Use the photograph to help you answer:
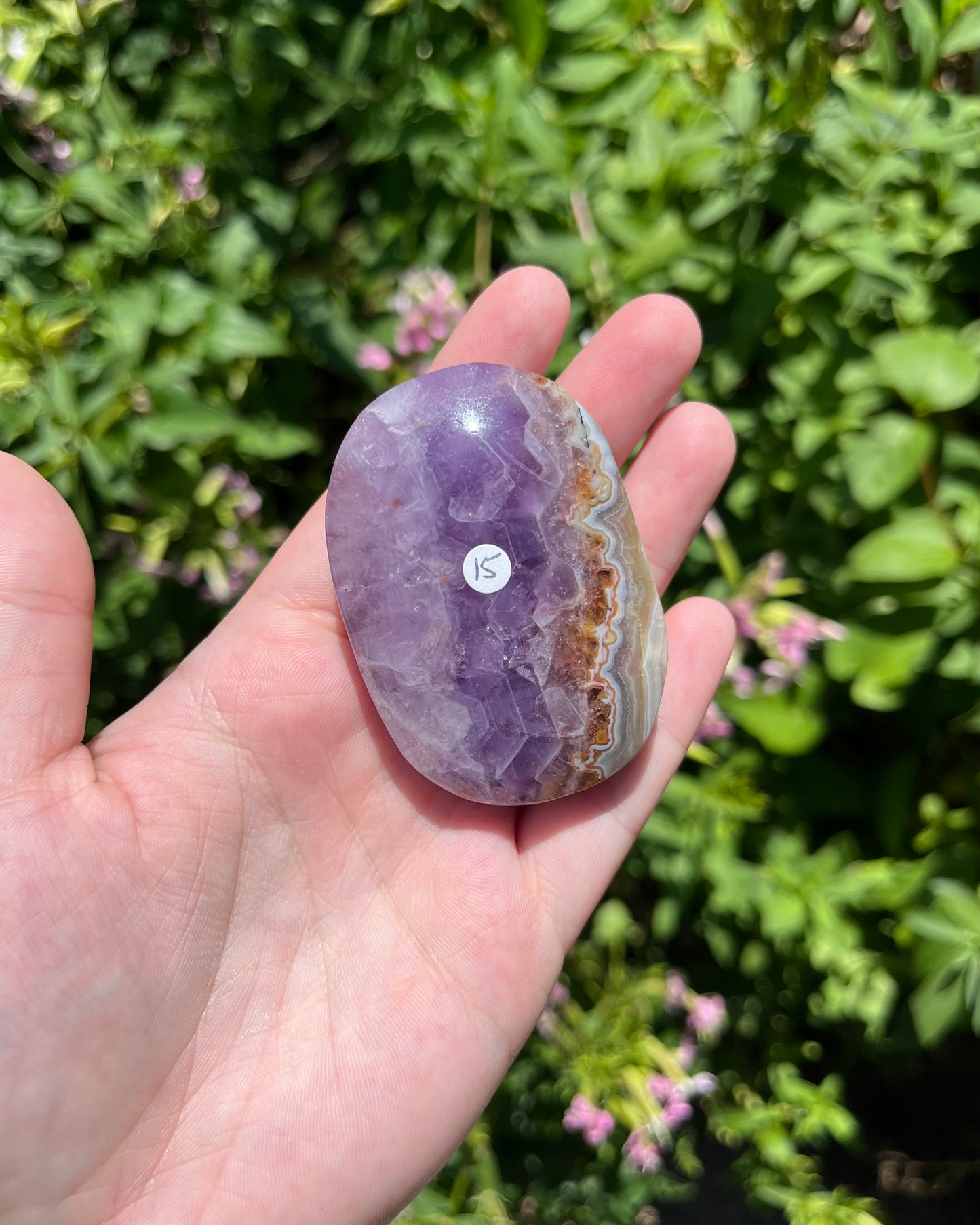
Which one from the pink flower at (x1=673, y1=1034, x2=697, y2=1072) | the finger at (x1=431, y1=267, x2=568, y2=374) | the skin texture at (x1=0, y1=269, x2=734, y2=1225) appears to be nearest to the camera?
the skin texture at (x1=0, y1=269, x2=734, y2=1225)

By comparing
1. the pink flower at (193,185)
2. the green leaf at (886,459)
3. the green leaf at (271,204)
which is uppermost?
the pink flower at (193,185)

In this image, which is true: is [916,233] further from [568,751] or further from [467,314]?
[568,751]

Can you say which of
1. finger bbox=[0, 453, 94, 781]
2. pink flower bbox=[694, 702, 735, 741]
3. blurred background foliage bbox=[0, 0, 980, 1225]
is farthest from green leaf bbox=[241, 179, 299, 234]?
pink flower bbox=[694, 702, 735, 741]

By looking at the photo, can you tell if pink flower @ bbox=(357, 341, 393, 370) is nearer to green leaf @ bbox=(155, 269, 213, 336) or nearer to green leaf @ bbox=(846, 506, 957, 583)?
green leaf @ bbox=(155, 269, 213, 336)

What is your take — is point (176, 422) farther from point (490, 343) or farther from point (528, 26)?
point (528, 26)

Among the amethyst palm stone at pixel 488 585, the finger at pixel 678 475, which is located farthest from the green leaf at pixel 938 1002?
the finger at pixel 678 475

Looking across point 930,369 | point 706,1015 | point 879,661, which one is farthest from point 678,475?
point 706,1015

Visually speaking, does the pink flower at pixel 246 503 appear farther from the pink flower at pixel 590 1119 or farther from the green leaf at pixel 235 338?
the pink flower at pixel 590 1119
